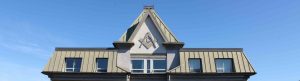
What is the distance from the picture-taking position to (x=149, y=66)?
38.2 m

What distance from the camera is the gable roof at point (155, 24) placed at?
128ft

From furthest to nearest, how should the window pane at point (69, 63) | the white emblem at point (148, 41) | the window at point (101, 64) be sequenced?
1. the white emblem at point (148, 41)
2. the window pane at point (69, 63)
3. the window at point (101, 64)

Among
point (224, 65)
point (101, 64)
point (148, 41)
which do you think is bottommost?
point (224, 65)

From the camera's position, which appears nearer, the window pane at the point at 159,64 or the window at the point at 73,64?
the window at the point at 73,64

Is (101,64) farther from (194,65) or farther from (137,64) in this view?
(194,65)

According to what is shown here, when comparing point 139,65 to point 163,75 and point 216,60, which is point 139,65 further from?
point 216,60

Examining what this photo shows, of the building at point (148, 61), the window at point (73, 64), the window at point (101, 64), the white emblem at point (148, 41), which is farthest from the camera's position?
the white emblem at point (148, 41)

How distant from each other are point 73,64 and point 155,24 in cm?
851

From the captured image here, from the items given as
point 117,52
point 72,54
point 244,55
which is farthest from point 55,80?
point 244,55

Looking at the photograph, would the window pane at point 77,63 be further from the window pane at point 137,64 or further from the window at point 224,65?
the window at point 224,65

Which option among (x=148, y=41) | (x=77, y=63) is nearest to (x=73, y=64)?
(x=77, y=63)

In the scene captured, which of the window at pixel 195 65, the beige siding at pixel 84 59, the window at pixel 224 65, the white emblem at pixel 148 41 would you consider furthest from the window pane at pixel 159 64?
the window at pixel 224 65

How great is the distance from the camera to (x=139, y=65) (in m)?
38.2

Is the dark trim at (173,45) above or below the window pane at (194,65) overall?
above
